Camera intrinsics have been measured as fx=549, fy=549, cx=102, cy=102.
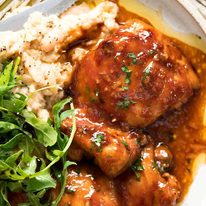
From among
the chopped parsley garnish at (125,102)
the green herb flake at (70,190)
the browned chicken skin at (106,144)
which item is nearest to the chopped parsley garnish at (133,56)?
the chopped parsley garnish at (125,102)

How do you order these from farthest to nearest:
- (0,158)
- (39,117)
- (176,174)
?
(176,174) → (39,117) → (0,158)

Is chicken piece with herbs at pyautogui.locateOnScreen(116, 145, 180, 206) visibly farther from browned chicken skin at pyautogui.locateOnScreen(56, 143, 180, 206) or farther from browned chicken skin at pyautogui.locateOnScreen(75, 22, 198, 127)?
browned chicken skin at pyautogui.locateOnScreen(75, 22, 198, 127)

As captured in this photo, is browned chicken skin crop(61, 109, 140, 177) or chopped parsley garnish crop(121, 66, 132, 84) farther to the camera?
chopped parsley garnish crop(121, 66, 132, 84)

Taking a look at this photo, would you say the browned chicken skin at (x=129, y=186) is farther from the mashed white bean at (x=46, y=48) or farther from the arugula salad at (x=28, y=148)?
the mashed white bean at (x=46, y=48)

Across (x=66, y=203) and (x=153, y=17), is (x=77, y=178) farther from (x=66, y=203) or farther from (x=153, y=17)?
(x=153, y=17)

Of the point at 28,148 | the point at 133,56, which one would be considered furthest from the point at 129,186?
the point at 133,56

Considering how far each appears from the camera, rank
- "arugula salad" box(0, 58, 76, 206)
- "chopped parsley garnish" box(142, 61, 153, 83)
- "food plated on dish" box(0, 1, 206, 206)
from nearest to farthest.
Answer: "arugula salad" box(0, 58, 76, 206), "food plated on dish" box(0, 1, 206, 206), "chopped parsley garnish" box(142, 61, 153, 83)

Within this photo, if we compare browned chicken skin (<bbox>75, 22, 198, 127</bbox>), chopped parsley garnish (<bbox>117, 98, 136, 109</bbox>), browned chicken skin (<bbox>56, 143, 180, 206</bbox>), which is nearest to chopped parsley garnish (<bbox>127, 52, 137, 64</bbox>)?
browned chicken skin (<bbox>75, 22, 198, 127</bbox>)

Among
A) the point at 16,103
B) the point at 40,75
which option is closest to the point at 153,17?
the point at 40,75
